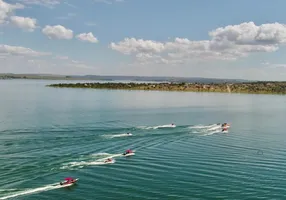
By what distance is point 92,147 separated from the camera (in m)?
52.8

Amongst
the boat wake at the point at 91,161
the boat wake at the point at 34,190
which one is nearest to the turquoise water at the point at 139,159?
the boat wake at the point at 34,190

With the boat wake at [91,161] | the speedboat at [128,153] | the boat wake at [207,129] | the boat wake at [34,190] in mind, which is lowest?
the boat wake at [34,190]

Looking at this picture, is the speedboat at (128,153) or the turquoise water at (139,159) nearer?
the turquoise water at (139,159)

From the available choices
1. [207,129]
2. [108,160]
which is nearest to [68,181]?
[108,160]

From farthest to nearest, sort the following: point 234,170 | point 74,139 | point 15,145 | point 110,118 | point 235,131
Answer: point 110,118
point 235,131
point 74,139
point 15,145
point 234,170

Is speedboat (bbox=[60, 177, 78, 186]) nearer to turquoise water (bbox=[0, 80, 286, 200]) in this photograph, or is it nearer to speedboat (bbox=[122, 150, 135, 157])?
turquoise water (bbox=[0, 80, 286, 200])

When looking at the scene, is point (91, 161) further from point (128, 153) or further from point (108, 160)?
point (128, 153)

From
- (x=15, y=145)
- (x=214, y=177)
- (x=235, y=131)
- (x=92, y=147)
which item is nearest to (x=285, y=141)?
(x=235, y=131)

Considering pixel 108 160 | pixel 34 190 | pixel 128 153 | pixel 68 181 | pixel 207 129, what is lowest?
pixel 34 190

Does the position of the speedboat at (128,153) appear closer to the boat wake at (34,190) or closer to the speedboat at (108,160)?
the speedboat at (108,160)

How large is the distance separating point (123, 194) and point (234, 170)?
604 inches

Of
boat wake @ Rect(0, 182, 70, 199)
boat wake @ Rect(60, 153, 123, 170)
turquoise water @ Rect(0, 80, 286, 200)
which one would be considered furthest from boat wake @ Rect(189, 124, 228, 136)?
boat wake @ Rect(0, 182, 70, 199)

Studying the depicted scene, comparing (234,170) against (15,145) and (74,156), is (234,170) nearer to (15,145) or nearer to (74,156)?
(74,156)

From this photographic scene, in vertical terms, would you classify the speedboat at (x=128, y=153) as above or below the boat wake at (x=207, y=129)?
below
